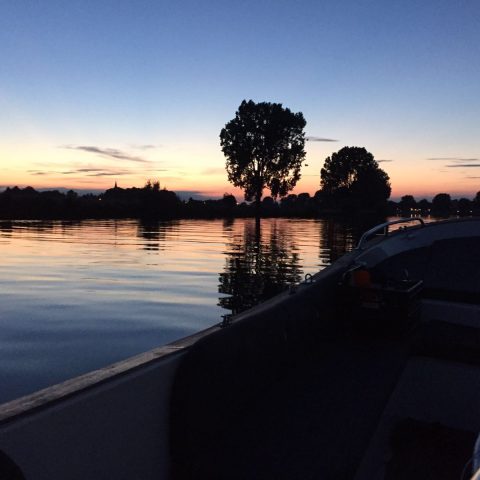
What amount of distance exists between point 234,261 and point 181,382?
15.0m

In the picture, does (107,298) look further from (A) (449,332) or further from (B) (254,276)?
(A) (449,332)

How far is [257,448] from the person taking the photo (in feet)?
9.88

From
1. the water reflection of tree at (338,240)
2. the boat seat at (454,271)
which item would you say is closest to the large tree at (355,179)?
the water reflection of tree at (338,240)

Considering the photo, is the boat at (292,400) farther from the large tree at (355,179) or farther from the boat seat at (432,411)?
the large tree at (355,179)

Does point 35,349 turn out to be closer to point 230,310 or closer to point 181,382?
point 230,310

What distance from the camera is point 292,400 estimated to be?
366 centimetres

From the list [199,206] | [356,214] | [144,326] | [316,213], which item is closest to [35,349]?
[144,326]

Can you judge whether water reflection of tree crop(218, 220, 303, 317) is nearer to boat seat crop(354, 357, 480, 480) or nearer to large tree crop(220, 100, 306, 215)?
boat seat crop(354, 357, 480, 480)

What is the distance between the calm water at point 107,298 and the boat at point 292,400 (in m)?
3.07

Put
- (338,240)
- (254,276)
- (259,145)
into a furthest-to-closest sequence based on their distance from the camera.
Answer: (259,145)
(338,240)
(254,276)

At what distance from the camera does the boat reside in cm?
207

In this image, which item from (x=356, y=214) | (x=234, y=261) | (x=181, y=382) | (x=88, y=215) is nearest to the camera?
(x=181, y=382)

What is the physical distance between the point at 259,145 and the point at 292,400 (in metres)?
59.1

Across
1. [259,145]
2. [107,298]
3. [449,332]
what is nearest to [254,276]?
[107,298]
